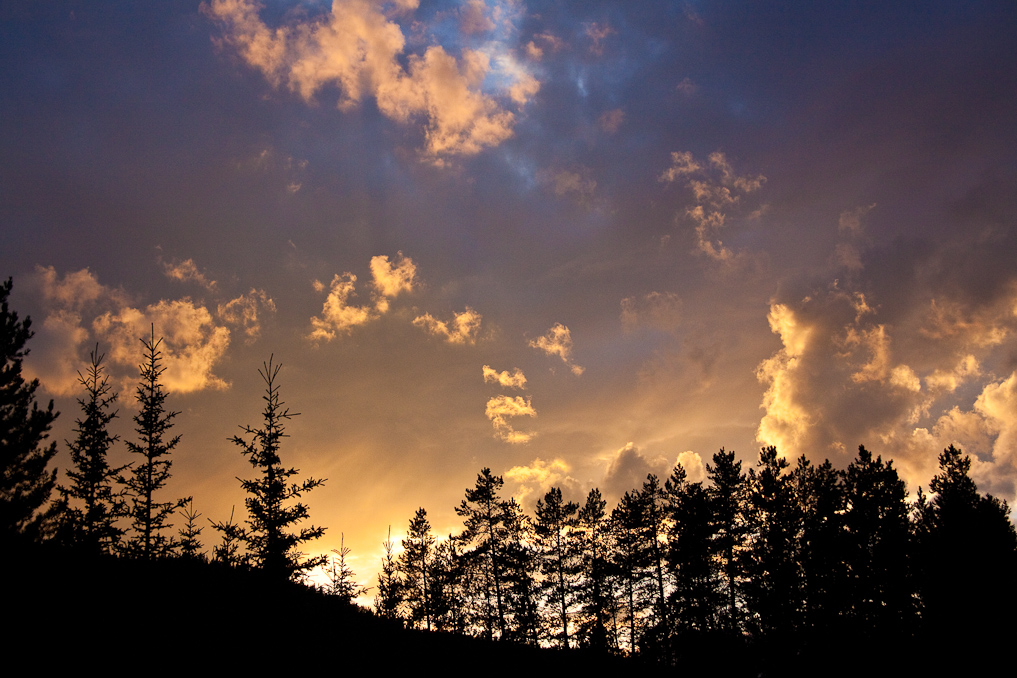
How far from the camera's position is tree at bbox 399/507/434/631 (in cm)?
3634

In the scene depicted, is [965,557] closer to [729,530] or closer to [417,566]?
Answer: [729,530]

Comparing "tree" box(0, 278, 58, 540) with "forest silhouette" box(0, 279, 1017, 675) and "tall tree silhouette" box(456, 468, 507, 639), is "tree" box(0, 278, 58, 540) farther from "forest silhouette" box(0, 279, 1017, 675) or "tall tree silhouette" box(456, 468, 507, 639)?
"tall tree silhouette" box(456, 468, 507, 639)

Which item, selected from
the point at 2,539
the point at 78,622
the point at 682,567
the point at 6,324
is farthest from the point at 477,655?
the point at 6,324

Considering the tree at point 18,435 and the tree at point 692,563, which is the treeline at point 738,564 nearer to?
the tree at point 692,563

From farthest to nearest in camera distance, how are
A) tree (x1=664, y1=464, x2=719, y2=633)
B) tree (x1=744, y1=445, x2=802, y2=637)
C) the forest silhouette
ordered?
tree (x1=664, y1=464, x2=719, y2=633) → tree (x1=744, y1=445, x2=802, y2=637) → the forest silhouette

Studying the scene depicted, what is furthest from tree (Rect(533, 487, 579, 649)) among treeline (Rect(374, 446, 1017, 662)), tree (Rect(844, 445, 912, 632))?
tree (Rect(844, 445, 912, 632))

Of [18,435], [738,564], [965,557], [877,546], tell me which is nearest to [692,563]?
[738,564]

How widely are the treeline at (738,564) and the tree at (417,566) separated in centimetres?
11

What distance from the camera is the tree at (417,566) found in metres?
36.3

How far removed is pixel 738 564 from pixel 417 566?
77.5ft

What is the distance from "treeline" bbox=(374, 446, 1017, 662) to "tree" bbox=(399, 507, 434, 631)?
112 mm

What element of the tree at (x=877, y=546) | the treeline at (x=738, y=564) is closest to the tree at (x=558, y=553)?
the treeline at (x=738, y=564)

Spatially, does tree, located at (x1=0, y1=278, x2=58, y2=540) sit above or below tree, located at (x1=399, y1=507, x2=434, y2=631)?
above

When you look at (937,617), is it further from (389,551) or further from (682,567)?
(389,551)
